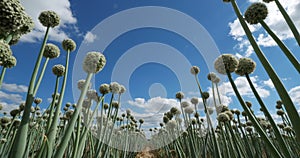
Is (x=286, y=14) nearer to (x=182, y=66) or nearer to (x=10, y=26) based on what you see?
(x=10, y=26)

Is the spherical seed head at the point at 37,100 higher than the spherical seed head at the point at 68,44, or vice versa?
the spherical seed head at the point at 37,100

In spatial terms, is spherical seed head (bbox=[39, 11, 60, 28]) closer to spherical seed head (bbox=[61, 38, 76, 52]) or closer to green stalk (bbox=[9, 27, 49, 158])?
spherical seed head (bbox=[61, 38, 76, 52])

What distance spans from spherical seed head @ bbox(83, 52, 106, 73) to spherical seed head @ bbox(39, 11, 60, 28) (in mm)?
291

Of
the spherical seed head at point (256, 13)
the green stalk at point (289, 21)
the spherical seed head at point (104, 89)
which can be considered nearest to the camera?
the green stalk at point (289, 21)

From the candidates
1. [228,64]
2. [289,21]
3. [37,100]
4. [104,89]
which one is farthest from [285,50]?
[37,100]

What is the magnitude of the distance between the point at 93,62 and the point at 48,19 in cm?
40

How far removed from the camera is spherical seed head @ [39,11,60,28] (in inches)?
41.9

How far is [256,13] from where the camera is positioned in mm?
980

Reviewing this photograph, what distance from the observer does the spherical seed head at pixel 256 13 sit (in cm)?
97

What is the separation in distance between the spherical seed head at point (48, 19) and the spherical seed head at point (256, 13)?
114cm

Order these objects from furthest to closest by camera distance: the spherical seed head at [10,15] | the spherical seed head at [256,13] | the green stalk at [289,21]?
the spherical seed head at [256,13], the green stalk at [289,21], the spherical seed head at [10,15]

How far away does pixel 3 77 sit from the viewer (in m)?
0.84

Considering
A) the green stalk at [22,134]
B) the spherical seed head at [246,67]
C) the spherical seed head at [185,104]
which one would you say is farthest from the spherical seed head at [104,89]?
the spherical seed head at [185,104]

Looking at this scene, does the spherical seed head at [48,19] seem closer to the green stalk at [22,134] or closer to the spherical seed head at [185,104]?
the green stalk at [22,134]
